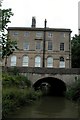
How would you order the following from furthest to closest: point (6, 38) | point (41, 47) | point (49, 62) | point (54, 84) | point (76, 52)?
point (76, 52)
point (54, 84)
point (41, 47)
point (49, 62)
point (6, 38)

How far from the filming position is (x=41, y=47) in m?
54.7

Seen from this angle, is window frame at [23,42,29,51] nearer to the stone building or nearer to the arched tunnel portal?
the stone building

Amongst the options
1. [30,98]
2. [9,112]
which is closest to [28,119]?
[9,112]

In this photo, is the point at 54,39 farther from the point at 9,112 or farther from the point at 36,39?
the point at 9,112

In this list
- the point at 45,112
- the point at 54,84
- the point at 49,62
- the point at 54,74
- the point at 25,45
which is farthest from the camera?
the point at 54,84

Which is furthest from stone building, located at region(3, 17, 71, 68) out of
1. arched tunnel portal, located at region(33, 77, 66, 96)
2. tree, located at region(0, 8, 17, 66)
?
tree, located at region(0, 8, 17, 66)

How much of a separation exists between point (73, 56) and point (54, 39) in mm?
7905

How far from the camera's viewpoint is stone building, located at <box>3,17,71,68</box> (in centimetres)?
5391

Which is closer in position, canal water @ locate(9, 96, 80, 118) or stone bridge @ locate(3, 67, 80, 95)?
canal water @ locate(9, 96, 80, 118)

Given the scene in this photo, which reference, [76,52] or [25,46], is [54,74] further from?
[76,52]

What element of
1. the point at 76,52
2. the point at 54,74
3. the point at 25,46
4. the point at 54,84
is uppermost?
the point at 25,46

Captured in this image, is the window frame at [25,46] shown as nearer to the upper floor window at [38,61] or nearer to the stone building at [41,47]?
the stone building at [41,47]

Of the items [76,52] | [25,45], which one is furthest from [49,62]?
[76,52]

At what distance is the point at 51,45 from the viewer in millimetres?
54844
